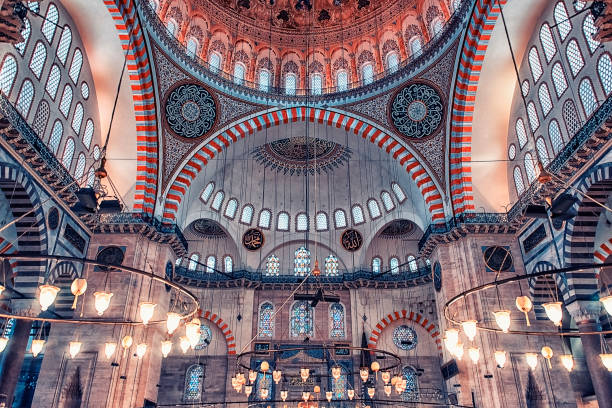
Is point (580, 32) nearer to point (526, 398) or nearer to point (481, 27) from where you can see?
point (481, 27)

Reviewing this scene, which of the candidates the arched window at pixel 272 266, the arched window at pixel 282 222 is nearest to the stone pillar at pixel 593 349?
the arched window at pixel 272 266

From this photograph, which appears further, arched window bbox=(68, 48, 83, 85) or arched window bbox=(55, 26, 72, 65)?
arched window bbox=(68, 48, 83, 85)

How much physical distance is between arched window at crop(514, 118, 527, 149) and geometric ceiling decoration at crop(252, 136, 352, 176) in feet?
21.9

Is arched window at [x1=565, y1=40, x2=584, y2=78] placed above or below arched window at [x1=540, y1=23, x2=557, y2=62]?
below

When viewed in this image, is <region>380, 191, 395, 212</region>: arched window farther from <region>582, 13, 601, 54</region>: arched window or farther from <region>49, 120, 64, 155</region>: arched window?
<region>49, 120, 64, 155</region>: arched window

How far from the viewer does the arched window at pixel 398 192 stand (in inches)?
655

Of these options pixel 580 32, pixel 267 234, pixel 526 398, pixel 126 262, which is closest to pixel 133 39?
pixel 126 262

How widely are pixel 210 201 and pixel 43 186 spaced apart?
7730 millimetres

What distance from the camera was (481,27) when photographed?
1127cm

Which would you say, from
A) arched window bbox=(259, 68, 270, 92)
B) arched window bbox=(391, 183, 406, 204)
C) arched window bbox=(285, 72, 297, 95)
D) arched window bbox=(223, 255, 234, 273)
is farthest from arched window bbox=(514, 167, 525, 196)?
arched window bbox=(223, 255, 234, 273)

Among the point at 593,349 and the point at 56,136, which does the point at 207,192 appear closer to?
the point at 56,136

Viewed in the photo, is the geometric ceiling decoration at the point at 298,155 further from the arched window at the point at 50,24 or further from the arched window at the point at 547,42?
the arched window at the point at 50,24

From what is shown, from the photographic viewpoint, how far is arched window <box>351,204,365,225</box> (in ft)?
60.0

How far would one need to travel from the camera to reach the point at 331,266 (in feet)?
60.3
